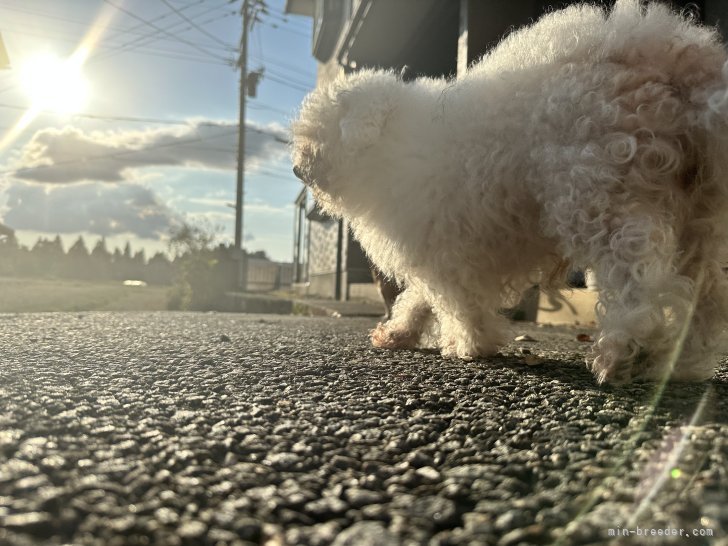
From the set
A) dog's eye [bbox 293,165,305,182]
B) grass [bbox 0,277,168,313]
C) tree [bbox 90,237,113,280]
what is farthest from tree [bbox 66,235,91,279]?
dog's eye [bbox 293,165,305,182]

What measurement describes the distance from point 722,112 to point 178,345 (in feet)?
9.31

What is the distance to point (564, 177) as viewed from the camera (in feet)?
7.09

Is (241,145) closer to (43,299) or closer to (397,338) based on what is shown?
(43,299)

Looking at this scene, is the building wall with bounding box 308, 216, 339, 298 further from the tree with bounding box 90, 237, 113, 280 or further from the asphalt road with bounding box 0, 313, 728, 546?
the asphalt road with bounding box 0, 313, 728, 546

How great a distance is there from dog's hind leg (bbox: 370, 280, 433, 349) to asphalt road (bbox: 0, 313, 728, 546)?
3.15ft

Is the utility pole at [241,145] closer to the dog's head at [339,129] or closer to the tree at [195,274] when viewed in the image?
the tree at [195,274]

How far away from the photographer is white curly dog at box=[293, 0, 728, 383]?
6.77ft

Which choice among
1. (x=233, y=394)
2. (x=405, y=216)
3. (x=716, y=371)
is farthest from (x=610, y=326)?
(x=233, y=394)

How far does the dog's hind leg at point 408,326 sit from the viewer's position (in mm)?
3283

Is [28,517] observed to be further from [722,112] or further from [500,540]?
[722,112]

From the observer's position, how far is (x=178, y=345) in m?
3.16

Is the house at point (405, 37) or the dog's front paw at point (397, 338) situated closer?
the dog's front paw at point (397, 338)

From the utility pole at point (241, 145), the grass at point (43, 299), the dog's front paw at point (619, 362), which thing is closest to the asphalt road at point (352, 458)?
the dog's front paw at point (619, 362)

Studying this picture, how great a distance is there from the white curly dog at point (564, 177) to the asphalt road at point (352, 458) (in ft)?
1.16
